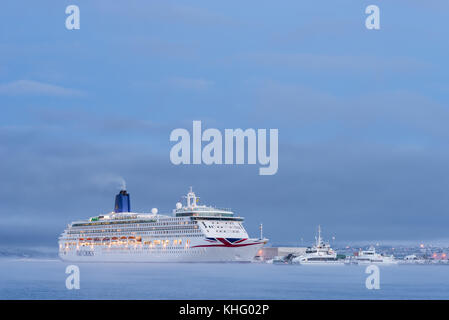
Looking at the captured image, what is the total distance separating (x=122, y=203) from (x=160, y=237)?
18.1 metres

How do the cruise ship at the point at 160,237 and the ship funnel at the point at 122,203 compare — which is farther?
the ship funnel at the point at 122,203

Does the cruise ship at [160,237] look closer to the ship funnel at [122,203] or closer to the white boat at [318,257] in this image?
the ship funnel at [122,203]

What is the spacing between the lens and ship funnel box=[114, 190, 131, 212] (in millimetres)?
121000

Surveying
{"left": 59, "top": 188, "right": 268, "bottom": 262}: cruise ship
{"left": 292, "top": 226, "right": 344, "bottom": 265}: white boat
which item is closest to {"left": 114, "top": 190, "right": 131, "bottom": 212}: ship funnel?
{"left": 59, "top": 188, "right": 268, "bottom": 262}: cruise ship

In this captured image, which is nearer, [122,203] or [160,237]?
[160,237]

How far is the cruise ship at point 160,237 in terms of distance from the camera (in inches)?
3873

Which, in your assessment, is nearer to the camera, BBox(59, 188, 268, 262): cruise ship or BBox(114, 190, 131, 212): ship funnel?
BBox(59, 188, 268, 262): cruise ship

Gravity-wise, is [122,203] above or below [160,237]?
above

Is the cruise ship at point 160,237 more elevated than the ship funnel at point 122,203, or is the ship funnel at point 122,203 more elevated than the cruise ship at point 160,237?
the ship funnel at point 122,203

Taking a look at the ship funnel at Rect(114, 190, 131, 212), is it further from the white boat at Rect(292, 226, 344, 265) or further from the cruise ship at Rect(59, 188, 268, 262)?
the white boat at Rect(292, 226, 344, 265)

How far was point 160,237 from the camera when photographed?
10519 centimetres

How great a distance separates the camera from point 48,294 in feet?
164

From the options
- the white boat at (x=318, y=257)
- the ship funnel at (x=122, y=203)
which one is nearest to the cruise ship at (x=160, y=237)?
the ship funnel at (x=122, y=203)
